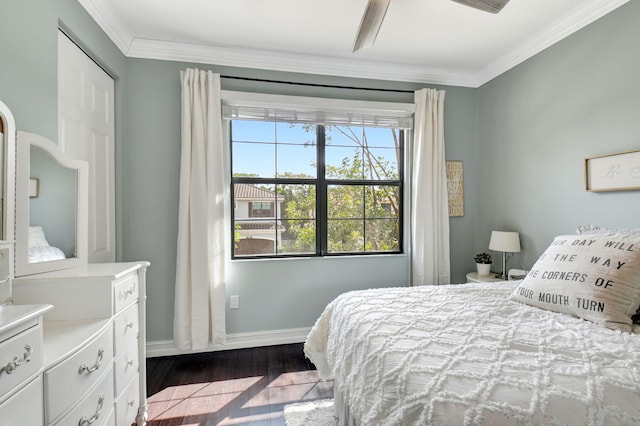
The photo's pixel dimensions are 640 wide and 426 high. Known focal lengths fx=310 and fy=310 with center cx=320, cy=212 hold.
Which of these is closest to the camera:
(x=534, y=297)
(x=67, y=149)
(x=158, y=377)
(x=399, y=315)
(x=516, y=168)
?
(x=399, y=315)

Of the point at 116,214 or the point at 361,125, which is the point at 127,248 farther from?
the point at 361,125

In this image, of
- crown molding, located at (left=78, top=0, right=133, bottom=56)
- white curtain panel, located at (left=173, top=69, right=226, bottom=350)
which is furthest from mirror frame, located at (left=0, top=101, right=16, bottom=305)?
white curtain panel, located at (left=173, top=69, right=226, bottom=350)

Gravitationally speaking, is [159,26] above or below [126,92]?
above

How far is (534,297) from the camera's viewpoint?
5.36 feet

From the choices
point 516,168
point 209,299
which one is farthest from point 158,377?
point 516,168

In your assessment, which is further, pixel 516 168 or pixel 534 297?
pixel 516 168

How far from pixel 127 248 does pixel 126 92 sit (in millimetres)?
1301

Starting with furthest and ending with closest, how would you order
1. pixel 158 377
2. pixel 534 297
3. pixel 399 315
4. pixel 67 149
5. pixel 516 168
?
pixel 516 168, pixel 158 377, pixel 67 149, pixel 534 297, pixel 399 315

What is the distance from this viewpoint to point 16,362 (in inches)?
31.7

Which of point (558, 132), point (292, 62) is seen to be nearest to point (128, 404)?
point (292, 62)

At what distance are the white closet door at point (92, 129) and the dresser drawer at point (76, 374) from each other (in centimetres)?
99

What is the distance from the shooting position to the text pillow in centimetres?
136

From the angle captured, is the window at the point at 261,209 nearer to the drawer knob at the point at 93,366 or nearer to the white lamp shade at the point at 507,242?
the drawer knob at the point at 93,366

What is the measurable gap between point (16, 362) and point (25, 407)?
156 millimetres
